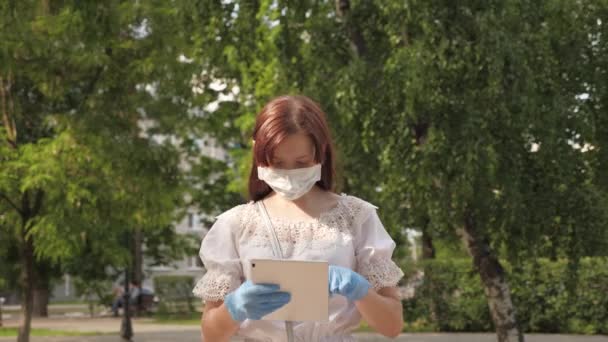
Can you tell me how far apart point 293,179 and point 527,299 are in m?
19.7

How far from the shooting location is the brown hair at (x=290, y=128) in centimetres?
288

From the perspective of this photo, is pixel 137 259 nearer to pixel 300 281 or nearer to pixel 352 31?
pixel 352 31

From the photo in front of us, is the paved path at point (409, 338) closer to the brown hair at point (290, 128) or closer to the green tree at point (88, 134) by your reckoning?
the green tree at point (88, 134)

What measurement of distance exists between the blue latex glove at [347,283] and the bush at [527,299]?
18.1 meters

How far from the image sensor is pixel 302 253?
294 centimetres

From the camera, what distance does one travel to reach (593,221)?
1170 cm

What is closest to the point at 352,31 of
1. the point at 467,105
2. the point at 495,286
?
the point at 467,105

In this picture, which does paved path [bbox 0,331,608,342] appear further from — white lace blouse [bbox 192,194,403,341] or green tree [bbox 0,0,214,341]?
white lace blouse [bbox 192,194,403,341]

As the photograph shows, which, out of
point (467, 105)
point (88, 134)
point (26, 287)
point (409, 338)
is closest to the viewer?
point (467, 105)

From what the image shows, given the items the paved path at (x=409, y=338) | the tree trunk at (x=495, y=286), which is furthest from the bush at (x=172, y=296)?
the tree trunk at (x=495, y=286)

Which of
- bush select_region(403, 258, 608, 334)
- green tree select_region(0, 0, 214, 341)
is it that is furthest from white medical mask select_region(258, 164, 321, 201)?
bush select_region(403, 258, 608, 334)

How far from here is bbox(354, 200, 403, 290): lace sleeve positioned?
2939 mm

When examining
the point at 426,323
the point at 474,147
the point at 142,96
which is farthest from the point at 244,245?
the point at 426,323

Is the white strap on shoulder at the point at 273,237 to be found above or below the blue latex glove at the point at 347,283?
above
